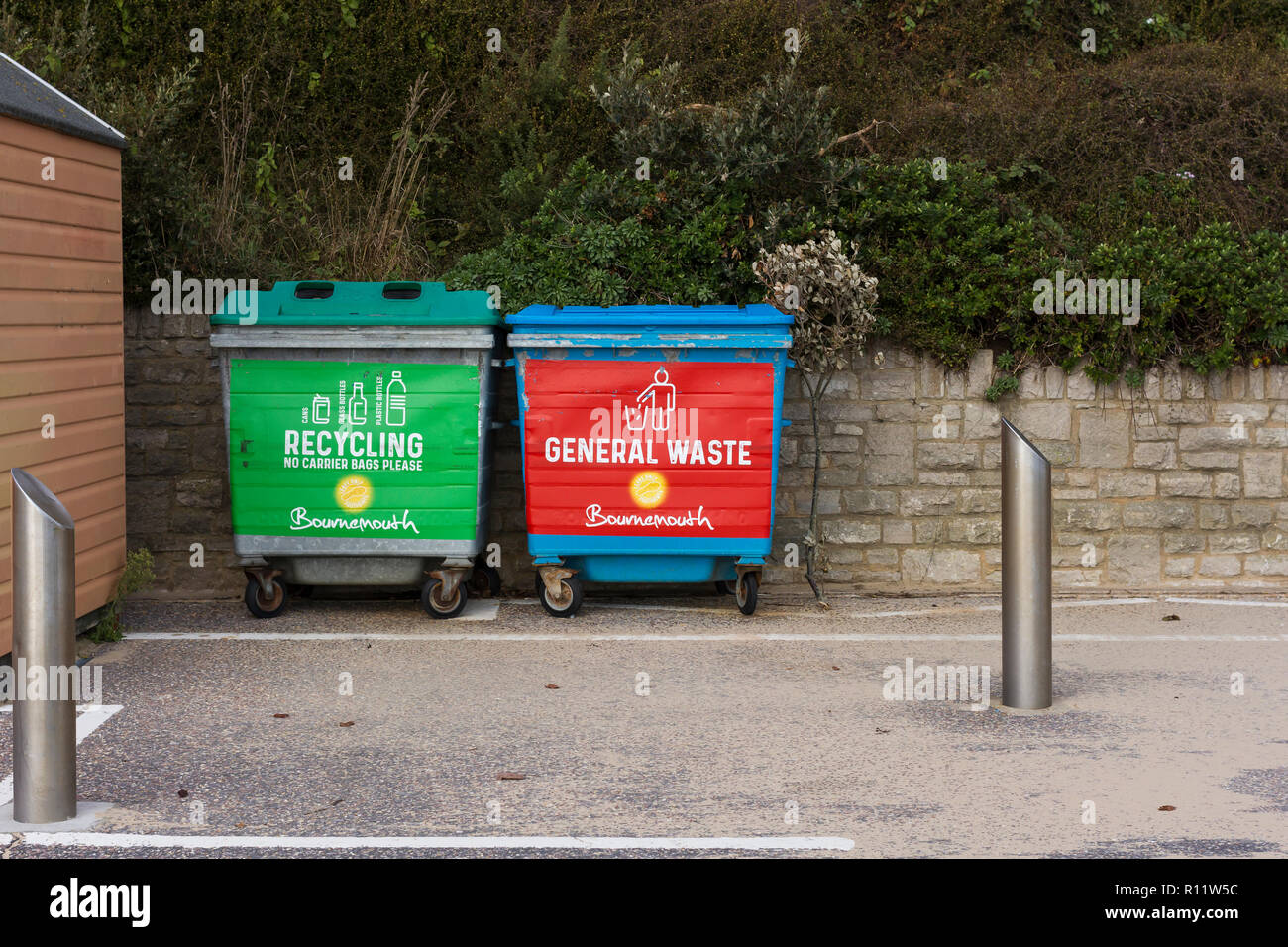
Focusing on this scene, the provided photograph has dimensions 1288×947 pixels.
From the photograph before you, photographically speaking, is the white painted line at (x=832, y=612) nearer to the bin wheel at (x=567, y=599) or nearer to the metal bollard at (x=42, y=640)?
the bin wheel at (x=567, y=599)

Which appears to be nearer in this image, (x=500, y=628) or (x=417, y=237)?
(x=500, y=628)

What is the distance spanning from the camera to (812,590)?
828 centimetres

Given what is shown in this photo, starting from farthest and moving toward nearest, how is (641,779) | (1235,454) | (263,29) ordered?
(263,29), (1235,454), (641,779)

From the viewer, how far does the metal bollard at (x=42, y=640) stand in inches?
160

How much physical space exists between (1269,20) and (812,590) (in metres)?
7.91

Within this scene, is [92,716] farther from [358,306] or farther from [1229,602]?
[1229,602]

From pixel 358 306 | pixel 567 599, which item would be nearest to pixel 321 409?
pixel 358 306

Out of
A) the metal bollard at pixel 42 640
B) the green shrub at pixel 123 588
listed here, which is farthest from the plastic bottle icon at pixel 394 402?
the metal bollard at pixel 42 640

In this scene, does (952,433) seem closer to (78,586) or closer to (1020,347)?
(1020,347)

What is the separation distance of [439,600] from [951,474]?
317cm

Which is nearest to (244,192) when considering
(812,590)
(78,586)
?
(78,586)

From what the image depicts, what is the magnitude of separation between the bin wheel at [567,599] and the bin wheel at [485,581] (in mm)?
575

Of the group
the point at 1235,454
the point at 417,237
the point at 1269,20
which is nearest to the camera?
the point at 1235,454

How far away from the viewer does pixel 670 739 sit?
206 inches
